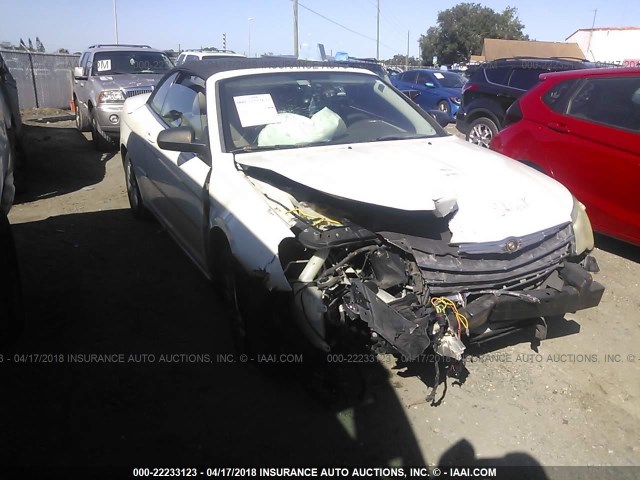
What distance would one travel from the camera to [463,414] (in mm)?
2869

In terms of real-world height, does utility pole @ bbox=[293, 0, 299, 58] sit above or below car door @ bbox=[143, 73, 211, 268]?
above

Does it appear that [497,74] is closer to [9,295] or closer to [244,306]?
[244,306]

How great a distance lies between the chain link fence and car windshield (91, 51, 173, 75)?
3768mm

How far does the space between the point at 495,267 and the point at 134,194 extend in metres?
4.09

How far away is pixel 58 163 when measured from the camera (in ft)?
28.4

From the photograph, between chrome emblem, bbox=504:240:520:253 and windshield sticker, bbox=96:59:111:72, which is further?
windshield sticker, bbox=96:59:111:72

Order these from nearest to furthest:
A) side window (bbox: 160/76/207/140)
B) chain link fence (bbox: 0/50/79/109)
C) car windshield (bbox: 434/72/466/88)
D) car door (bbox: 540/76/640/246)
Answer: side window (bbox: 160/76/207/140) < car door (bbox: 540/76/640/246) < chain link fence (bbox: 0/50/79/109) < car windshield (bbox: 434/72/466/88)

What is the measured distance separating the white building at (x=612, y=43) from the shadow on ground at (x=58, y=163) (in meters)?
44.0

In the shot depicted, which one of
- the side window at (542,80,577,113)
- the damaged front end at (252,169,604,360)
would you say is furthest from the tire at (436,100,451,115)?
the damaged front end at (252,169,604,360)

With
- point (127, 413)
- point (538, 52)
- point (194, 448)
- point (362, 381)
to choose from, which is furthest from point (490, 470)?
point (538, 52)

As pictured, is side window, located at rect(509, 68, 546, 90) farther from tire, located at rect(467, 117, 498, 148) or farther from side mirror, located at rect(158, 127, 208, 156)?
side mirror, located at rect(158, 127, 208, 156)

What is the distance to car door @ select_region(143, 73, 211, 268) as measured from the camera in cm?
362

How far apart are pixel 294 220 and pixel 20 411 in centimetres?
179

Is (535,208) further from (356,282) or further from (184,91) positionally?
(184,91)
